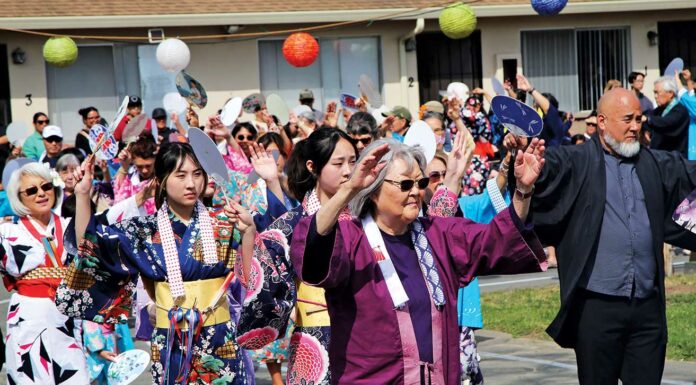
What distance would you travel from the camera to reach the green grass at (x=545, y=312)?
30.3 ft

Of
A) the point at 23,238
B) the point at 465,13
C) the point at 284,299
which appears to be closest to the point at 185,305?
the point at 284,299

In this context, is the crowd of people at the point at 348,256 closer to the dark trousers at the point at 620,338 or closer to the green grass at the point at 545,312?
the dark trousers at the point at 620,338

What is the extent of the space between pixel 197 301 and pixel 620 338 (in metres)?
2.11

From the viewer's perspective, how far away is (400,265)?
4.38 metres

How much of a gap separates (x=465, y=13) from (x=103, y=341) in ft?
21.3

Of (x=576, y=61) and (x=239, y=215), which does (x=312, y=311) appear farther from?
(x=576, y=61)

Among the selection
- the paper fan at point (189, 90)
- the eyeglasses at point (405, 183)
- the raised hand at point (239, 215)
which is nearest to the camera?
the eyeglasses at point (405, 183)

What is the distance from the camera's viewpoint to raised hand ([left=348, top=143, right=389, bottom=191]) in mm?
4023

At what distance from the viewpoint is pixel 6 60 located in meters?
17.6

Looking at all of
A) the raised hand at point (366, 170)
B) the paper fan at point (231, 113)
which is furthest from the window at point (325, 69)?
the raised hand at point (366, 170)

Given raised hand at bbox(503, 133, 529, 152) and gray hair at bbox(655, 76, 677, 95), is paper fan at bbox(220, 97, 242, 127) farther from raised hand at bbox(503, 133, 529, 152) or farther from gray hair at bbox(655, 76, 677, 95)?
gray hair at bbox(655, 76, 677, 95)

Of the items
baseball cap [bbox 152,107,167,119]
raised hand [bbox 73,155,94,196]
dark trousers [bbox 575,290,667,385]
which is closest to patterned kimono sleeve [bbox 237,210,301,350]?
raised hand [bbox 73,155,94,196]

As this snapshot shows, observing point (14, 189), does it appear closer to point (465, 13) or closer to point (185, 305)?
point (185, 305)

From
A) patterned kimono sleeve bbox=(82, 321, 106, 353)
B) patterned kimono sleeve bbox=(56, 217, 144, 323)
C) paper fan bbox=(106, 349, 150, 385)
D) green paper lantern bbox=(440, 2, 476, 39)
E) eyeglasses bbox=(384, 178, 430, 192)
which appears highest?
green paper lantern bbox=(440, 2, 476, 39)
